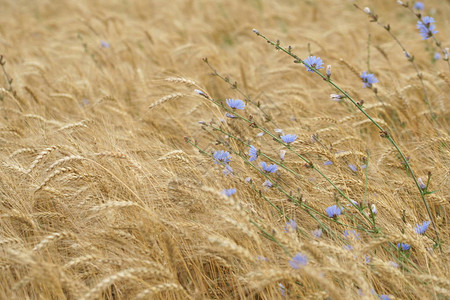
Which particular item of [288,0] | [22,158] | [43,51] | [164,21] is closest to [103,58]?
[43,51]

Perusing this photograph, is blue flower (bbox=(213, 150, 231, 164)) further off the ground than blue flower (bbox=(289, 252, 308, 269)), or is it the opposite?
blue flower (bbox=(213, 150, 231, 164))

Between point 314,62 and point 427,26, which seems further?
point 427,26

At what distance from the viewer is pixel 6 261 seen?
152cm

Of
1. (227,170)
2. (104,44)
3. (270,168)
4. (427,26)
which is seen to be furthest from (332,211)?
(104,44)

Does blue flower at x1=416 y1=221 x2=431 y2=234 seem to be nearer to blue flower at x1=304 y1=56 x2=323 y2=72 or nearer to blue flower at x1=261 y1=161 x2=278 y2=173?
blue flower at x1=261 y1=161 x2=278 y2=173

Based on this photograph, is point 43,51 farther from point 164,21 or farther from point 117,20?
point 164,21

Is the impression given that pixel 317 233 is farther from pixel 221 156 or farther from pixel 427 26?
pixel 427 26

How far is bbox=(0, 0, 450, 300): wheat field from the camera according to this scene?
1353 mm

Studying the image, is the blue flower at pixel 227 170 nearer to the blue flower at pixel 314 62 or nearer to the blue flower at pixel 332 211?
the blue flower at pixel 332 211

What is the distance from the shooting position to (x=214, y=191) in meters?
1.28

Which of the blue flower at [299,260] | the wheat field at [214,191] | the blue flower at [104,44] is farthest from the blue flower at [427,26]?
the blue flower at [104,44]

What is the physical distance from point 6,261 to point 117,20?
4.03m

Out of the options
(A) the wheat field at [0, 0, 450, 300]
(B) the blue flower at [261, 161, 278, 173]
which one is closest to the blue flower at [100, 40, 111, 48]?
(A) the wheat field at [0, 0, 450, 300]

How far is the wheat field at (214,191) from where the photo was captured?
135 centimetres
